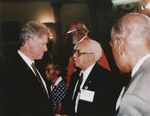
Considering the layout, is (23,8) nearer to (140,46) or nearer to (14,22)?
(14,22)

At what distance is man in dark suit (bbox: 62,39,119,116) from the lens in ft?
11.4

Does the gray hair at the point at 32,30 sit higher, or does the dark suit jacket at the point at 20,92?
the gray hair at the point at 32,30

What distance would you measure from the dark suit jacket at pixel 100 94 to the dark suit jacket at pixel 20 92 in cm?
38

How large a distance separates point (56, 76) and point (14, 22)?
1.91 m

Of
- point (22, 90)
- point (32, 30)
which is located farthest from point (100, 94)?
point (32, 30)

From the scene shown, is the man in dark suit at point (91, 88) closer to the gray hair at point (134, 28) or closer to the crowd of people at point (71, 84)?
the crowd of people at point (71, 84)

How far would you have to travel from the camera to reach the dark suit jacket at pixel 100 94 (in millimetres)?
3463

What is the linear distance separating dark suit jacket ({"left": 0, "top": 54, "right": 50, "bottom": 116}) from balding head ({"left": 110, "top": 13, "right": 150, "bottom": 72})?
1.32 m

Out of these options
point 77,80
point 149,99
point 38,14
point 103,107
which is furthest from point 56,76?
point 149,99

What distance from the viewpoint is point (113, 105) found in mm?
3496

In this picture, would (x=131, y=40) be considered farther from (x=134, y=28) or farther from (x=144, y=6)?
(x=144, y=6)

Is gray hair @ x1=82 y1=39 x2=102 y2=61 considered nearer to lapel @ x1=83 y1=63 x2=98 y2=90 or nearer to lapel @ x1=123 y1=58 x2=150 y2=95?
lapel @ x1=83 y1=63 x2=98 y2=90

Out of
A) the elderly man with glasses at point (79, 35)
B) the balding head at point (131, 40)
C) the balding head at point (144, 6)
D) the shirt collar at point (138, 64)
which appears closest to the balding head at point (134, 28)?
the balding head at point (131, 40)

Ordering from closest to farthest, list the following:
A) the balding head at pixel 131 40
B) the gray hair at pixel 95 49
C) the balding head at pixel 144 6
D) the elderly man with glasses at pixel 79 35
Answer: the balding head at pixel 131 40
the gray hair at pixel 95 49
the elderly man with glasses at pixel 79 35
the balding head at pixel 144 6
